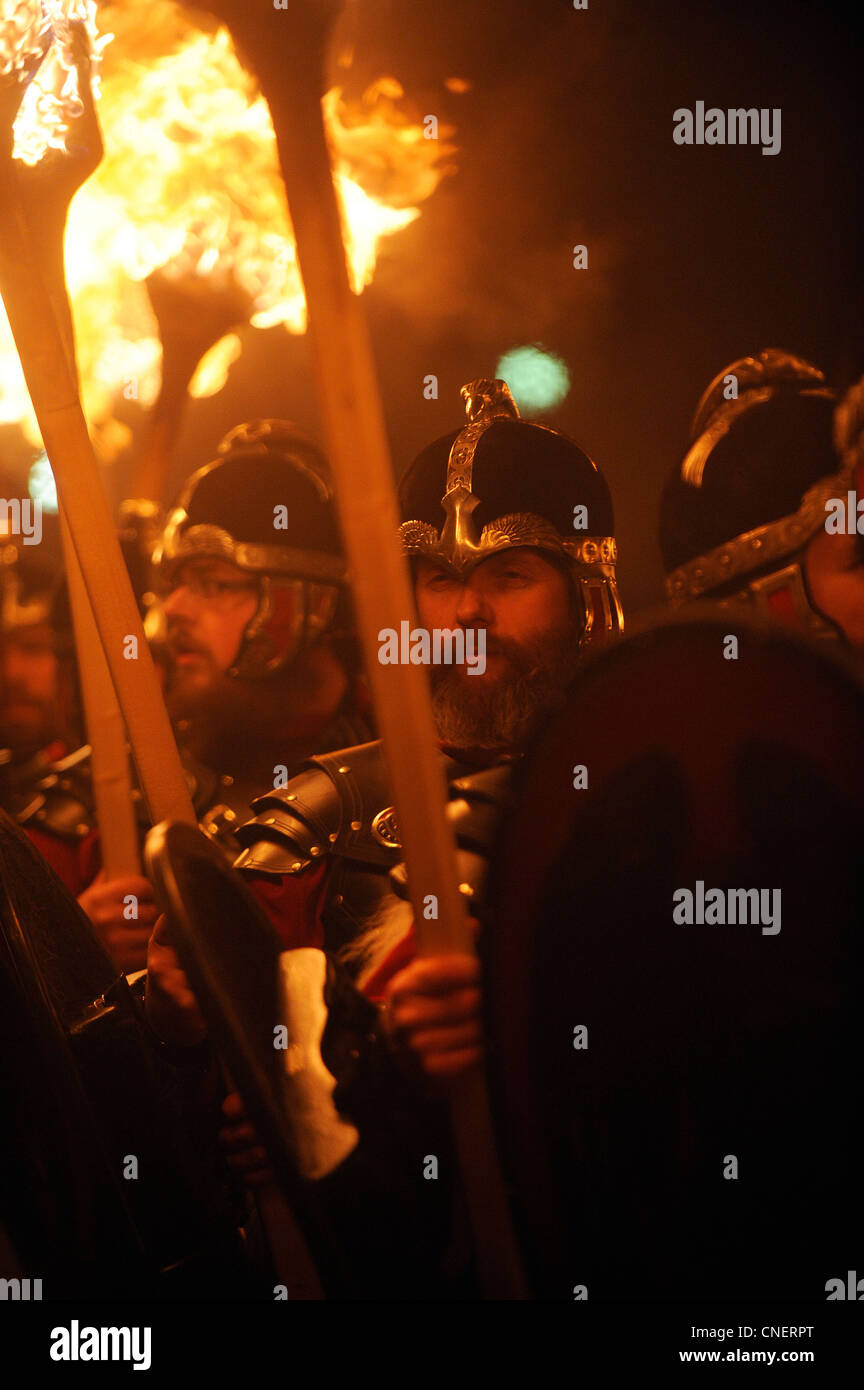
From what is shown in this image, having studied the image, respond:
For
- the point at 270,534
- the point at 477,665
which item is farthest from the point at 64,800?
the point at 477,665

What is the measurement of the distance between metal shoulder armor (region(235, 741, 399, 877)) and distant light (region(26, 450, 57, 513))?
0.94 meters

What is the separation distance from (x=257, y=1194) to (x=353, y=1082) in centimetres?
33

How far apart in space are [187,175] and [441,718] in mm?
1002

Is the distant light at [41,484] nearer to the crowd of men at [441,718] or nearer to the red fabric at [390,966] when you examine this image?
the crowd of men at [441,718]

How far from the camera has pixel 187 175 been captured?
5.68ft

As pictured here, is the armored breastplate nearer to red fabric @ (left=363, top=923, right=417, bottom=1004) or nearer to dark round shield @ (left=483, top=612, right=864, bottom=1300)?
red fabric @ (left=363, top=923, right=417, bottom=1004)

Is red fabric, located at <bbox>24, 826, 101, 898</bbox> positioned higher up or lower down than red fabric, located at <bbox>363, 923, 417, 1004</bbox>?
higher up

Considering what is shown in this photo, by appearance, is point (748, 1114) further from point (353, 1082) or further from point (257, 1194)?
point (257, 1194)

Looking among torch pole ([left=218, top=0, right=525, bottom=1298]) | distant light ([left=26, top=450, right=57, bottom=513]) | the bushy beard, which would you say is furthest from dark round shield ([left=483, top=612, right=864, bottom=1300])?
distant light ([left=26, top=450, right=57, bottom=513])

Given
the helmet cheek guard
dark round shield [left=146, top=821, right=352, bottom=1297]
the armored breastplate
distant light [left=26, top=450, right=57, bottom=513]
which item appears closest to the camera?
dark round shield [left=146, top=821, right=352, bottom=1297]

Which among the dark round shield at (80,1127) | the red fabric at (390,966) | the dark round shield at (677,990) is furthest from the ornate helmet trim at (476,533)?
the dark round shield at (80,1127)

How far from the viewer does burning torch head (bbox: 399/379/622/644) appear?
1.42 m

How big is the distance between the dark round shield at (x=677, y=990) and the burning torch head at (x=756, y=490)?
0.21 meters

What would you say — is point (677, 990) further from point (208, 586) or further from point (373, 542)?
point (208, 586)
